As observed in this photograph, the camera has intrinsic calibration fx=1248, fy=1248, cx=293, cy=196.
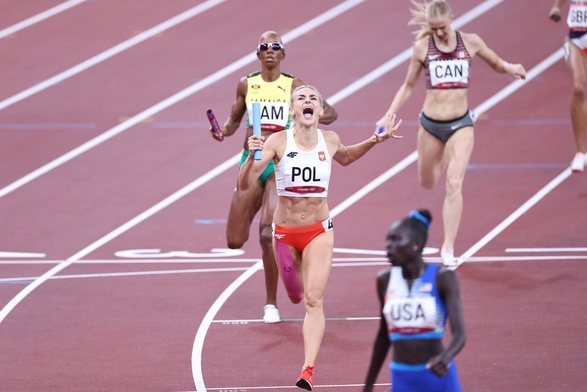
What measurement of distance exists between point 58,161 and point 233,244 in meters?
5.93

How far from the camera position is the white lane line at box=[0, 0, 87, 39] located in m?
20.3

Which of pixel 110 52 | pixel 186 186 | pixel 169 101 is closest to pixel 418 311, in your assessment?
pixel 186 186

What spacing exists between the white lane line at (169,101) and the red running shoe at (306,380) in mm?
7808

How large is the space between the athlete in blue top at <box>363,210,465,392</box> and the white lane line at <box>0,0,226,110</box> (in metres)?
12.8

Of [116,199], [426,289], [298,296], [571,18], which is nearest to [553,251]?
[571,18]

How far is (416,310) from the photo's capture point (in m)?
6.41

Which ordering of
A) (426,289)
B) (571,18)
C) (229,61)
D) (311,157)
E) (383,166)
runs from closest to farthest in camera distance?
(426,289) < (311,157) < (571,18) < (383,166) < (229,61)

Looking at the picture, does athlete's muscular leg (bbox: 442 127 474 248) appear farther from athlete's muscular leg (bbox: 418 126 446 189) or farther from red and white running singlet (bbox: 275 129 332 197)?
red and white running singlet (bbox: 275 129 332 197)

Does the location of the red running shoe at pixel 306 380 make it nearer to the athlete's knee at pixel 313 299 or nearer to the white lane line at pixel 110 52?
the athlete's knee at pixel 313 299

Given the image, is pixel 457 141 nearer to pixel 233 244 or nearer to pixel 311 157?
pixel 233 244

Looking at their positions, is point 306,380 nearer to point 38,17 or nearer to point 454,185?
point 454,185

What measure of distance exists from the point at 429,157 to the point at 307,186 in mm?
3615

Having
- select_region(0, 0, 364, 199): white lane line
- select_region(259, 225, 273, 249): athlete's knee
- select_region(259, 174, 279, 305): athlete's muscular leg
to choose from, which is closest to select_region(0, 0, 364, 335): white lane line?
select_region(0, 0, 364, 199): white lane line

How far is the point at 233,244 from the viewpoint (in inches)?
444
